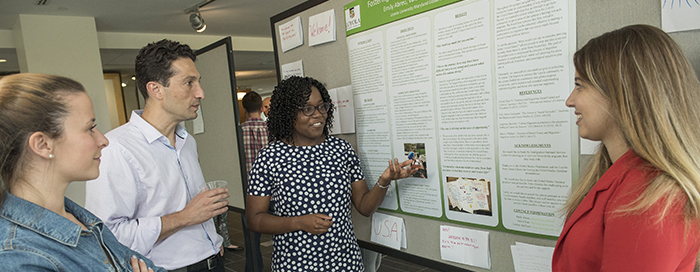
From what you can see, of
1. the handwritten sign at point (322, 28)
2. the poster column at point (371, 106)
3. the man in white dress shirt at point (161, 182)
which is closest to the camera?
the man in white dress shirt at point (161, 182)

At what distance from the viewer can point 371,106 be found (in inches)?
71.1

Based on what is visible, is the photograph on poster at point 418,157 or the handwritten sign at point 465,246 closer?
the handwritten sign at point 465,246

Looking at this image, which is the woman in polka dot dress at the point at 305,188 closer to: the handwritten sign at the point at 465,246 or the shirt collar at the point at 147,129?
the handwritten sign at the point at 465,246

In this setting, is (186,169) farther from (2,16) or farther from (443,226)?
(2,16)

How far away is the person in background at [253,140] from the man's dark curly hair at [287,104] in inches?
65.9

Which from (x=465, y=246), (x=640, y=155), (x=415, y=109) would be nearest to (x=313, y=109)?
(x=415, y=109)

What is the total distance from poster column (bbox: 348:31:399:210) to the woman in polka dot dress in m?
0.13

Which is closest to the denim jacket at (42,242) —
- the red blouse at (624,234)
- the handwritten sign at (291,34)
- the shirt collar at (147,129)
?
the shirt collar at (147,129)

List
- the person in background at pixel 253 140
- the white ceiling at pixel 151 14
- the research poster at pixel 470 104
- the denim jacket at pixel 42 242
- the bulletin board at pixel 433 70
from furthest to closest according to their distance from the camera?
the white ceiling at pixel 151 14 < the person in background at pixel 253 140 < the research poster at pixel 470 104 < the bulletin board at pixel 433 70 < the denim jacket at pixel 42 242

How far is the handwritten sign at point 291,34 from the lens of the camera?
2061 millimetres

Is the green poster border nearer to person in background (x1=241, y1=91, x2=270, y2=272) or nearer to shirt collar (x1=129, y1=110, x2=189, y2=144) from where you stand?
shirt collar (x1=129, y1=110, x2=189, y2=144)

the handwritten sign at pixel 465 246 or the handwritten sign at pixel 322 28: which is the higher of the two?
the handwritten sign at pixel 322 28

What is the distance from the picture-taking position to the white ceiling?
15.6 feet

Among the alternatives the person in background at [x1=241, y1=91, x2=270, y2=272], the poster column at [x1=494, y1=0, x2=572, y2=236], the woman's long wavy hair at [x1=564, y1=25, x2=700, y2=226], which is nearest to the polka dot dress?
the poster column at [x1=494, y1=0, x2=572, y2=236]
